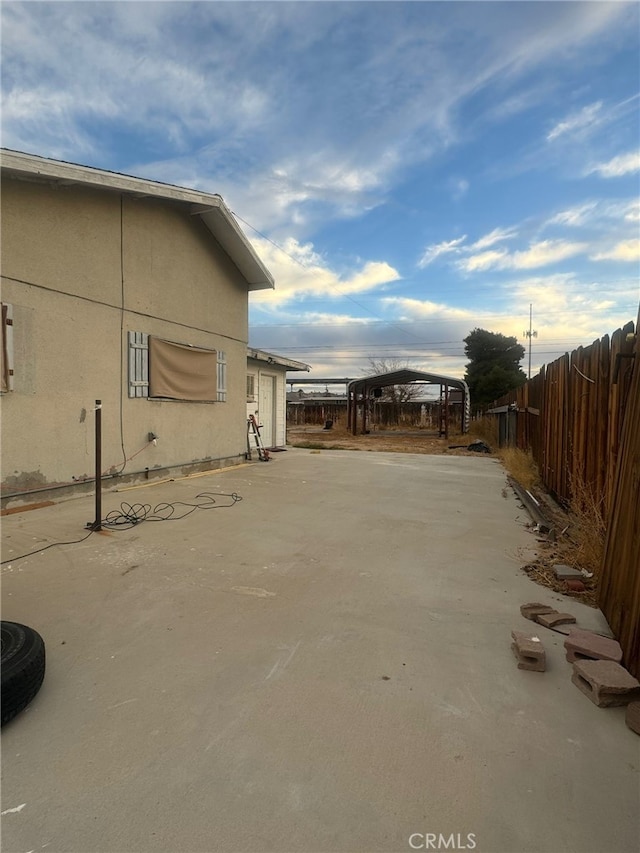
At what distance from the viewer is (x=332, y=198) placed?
11.9 m

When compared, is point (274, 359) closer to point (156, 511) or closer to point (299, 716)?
point (156, 511)

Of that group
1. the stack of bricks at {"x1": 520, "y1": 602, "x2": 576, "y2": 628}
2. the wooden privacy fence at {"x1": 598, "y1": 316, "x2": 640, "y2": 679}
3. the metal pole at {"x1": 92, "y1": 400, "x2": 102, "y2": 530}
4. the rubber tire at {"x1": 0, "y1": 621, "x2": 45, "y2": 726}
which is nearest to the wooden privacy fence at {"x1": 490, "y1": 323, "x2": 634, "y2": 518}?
the wooden privacy fence at {"x1": 598, "y1": 316, "x2": 640, "y2": 679}

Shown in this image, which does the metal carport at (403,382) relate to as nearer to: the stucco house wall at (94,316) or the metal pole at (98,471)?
the stucco house wall at (94,316)

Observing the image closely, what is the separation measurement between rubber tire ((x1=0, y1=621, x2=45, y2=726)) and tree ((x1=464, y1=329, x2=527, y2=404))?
1326 inches

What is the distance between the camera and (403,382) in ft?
82.8

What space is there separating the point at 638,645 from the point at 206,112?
9.24 meters

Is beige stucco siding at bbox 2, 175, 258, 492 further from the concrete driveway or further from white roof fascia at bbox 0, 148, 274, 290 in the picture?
the concrete driveway

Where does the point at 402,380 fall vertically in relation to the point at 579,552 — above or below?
above

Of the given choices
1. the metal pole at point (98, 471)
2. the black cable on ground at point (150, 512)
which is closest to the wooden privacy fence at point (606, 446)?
the black cable on ground at point (150, 512)

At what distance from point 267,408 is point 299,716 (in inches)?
464

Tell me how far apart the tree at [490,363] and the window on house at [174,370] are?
2772 cm

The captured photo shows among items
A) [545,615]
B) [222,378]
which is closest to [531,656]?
[545,615]

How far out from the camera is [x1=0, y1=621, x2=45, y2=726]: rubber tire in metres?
1.78

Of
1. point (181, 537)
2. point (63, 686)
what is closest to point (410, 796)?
point (63, 686)
